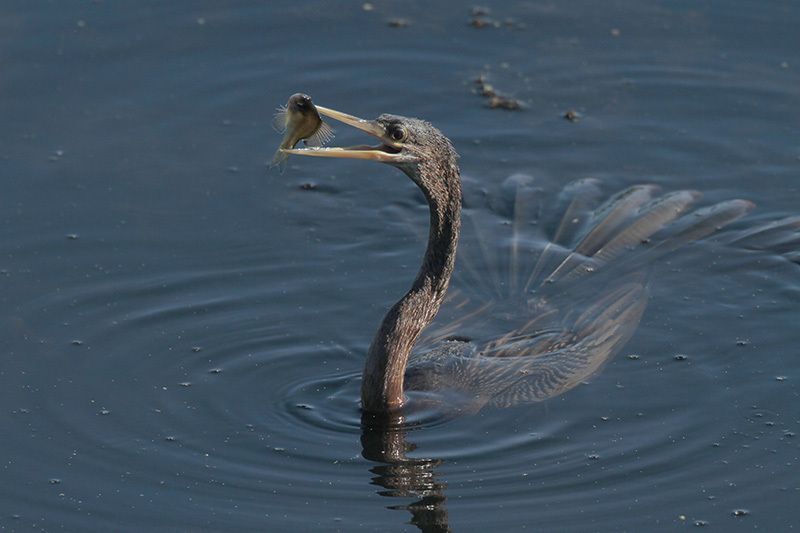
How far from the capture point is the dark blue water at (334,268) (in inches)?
348

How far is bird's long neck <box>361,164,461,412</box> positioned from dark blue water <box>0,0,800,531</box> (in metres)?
0.25

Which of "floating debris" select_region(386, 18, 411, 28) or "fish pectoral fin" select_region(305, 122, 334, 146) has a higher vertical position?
"fish pectoral fin" select_region(305, 122, 334, 146)

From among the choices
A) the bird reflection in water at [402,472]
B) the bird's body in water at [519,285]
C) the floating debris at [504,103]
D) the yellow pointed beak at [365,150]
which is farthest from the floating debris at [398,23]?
the bird reflection in water at [402,472]

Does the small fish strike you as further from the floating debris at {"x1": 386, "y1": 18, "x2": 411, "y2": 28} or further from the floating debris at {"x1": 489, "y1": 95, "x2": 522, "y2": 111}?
the floating debris at {"x1": 386, "y1": 18, "x2": 411, "y2": 28}

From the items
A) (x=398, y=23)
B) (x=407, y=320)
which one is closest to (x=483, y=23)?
(x=398, y=23)

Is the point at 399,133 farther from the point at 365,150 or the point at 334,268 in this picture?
the point at 334,268

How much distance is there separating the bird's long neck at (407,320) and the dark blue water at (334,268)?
0.82 feet

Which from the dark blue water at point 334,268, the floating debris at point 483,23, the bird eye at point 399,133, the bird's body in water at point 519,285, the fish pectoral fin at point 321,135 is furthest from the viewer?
the floating debris at point 483,23

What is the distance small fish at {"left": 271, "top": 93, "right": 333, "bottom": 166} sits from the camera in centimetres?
929

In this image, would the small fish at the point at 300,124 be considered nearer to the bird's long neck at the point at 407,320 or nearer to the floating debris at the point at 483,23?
the bird's long neck at the point at 407,320

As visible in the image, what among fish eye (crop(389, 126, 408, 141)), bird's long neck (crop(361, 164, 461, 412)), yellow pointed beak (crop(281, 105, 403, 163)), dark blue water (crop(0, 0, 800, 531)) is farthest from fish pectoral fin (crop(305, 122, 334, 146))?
dark blue water (crop(0, 0, 800, 531))

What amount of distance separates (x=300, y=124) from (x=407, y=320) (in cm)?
125

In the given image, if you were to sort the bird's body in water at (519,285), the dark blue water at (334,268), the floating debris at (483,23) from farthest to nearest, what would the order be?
the floating debris at (483,23) < the bird's body in water at (519,285) < the dark blue water at (334,268)

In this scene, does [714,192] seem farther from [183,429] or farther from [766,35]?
[183,429]
